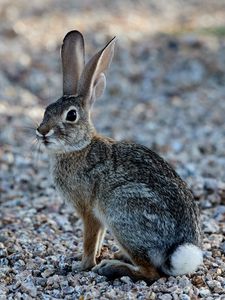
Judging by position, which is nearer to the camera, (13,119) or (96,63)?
(96,63)

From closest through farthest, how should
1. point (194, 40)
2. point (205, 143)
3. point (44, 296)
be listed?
point (44, 296)
point (205, 143)
point (194, 40)

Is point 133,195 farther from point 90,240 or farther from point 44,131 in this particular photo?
point 44,131

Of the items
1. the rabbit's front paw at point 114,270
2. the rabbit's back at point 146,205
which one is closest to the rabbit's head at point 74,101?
the rabbit's back at point 146,205

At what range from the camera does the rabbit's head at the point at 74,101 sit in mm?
6188

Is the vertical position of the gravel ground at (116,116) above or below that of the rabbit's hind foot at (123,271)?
above

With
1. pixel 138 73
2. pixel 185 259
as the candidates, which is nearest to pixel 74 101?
pixel 185 259

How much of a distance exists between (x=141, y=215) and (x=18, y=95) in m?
5.88

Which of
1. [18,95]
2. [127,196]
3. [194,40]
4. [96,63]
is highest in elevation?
[194,40]

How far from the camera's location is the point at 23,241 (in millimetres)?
6637

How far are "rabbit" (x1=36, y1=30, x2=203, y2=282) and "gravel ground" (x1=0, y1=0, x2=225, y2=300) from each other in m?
0.24

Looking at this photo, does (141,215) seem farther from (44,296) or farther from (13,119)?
(13,119)

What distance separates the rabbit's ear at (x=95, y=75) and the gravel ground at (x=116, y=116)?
1.34 metres

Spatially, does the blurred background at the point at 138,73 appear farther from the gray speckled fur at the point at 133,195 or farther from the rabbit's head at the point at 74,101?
the gray speckled fur at the point at 133,195

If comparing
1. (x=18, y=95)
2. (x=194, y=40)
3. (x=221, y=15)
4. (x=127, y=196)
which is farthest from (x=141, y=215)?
(x=221, y=15)
